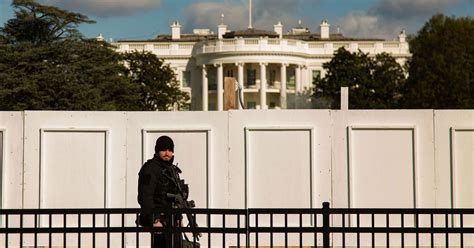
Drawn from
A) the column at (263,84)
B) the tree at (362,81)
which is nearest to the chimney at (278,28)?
the column at (263,84)

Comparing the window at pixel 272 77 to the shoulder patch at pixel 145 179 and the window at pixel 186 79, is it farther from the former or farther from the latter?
the shoulder patch at pixel 145 179

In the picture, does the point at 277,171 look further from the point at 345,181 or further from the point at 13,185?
the point at 13,185

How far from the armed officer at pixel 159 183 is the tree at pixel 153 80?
8215cm

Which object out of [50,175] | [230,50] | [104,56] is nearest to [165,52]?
[230,50]

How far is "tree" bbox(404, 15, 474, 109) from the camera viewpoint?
74.9 m

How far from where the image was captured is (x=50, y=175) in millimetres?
15016

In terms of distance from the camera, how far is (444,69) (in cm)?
7525

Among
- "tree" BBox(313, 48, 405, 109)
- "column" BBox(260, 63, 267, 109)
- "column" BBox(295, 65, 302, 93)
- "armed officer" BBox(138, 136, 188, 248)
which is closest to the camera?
"armed officer" BBox(138, 136, 188, 248)

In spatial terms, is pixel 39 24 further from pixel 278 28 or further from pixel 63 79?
pixel 278 28

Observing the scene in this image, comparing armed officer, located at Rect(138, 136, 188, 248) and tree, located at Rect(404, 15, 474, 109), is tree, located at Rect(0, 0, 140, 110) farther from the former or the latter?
armed officer, located at Rect(138, 136, 188, 248)

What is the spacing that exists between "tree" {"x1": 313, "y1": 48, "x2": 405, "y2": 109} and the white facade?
2119 cm

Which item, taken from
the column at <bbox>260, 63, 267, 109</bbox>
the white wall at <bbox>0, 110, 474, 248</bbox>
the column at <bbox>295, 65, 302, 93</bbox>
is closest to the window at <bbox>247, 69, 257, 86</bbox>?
the column at <bbox>260, 63, 267, 109</bbox>

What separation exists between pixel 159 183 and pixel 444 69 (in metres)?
66.9

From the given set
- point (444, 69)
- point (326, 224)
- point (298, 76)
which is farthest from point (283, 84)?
point (326, 224)
